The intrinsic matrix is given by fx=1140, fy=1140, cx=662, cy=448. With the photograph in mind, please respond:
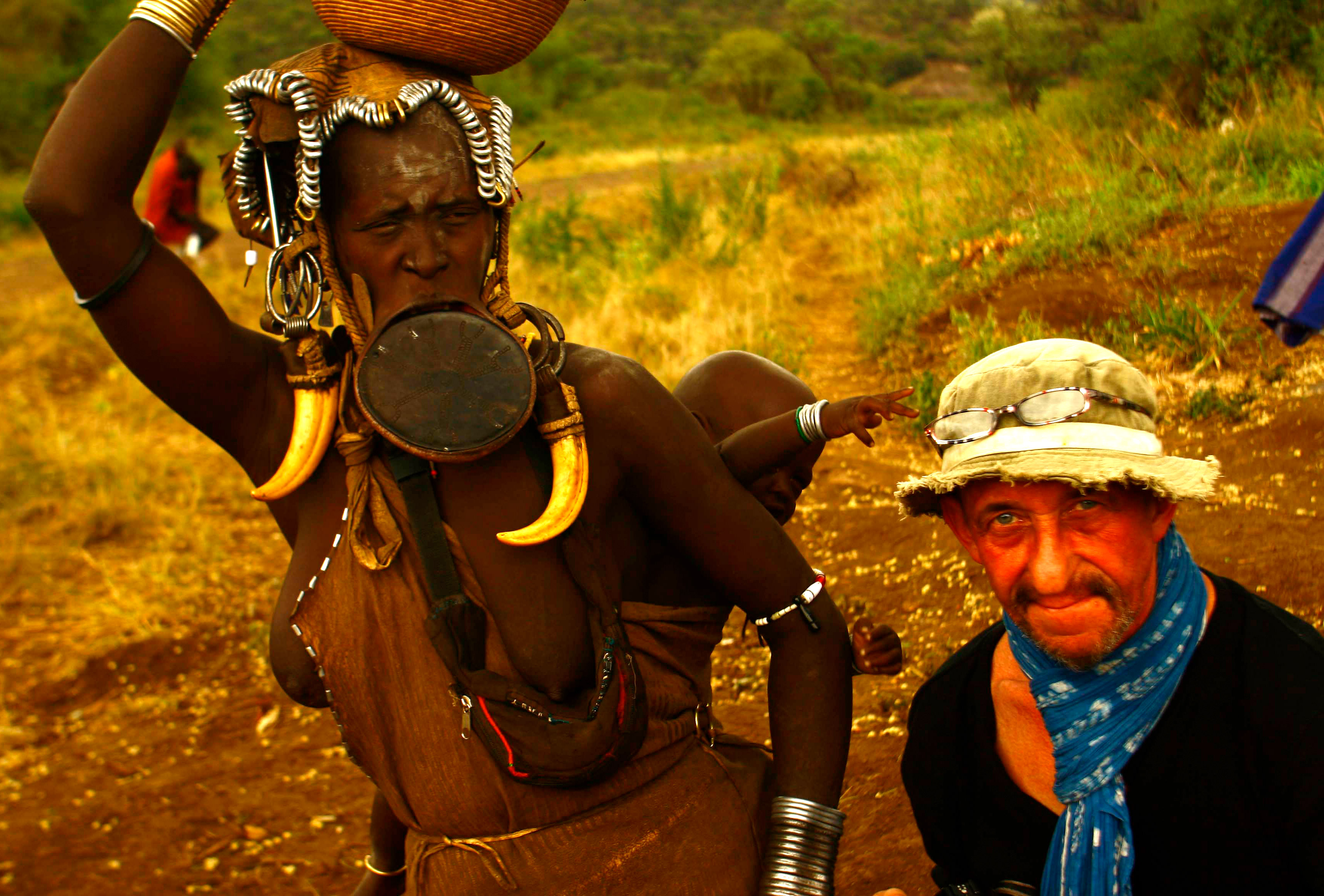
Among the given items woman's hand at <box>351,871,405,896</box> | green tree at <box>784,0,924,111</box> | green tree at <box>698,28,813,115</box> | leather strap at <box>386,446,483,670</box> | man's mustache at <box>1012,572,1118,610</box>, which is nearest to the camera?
man's mustache at <box>1012,572,1118,610</box>

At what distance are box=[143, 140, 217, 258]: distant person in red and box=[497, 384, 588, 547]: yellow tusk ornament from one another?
33.6ft

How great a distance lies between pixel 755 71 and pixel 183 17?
4221cm

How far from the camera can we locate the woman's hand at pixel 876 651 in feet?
6.71

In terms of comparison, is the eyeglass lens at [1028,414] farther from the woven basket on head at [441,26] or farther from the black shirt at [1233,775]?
the woven basket on head at [441,26]

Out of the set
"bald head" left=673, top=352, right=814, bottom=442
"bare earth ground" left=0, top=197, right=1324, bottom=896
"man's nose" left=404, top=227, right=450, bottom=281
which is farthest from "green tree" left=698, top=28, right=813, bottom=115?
"man's nose" left=404, top=227, right=450, bottom=281

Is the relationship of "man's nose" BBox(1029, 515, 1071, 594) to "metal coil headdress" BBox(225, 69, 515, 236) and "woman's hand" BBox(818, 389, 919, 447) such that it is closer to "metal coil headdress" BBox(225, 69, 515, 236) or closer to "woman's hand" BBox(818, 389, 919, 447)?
"woman's hand" BBox(818, 389, 919, 447)

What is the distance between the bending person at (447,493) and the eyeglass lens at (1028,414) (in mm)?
396

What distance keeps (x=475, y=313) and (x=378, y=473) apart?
1.02 feet

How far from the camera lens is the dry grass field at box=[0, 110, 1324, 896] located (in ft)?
11.7

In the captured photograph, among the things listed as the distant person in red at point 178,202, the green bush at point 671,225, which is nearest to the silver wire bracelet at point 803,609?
the green bush at point 671,225

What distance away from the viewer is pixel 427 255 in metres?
1.79

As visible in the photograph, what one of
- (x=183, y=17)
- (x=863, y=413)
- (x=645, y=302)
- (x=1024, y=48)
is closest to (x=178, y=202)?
(x=645, y=302)

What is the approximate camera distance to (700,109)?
37.4m

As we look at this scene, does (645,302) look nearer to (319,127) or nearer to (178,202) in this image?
(178,202)
